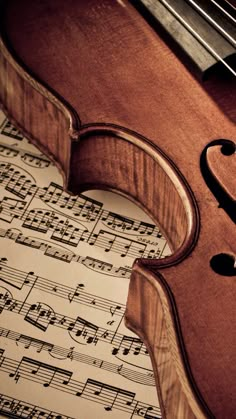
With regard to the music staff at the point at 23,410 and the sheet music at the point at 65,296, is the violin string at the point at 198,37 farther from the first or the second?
the music staff at the point at 23,410

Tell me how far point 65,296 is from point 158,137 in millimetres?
368

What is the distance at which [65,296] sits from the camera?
1.45 metres

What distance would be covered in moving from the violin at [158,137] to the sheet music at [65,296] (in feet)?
0.26

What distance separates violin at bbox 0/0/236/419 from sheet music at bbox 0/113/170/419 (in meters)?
0.08

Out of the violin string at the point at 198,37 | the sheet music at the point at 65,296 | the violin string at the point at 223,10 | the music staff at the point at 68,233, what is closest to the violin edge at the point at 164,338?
the sheet music at the point at 65,296

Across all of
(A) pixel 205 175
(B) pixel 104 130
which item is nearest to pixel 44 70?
(B) pixel 104 130

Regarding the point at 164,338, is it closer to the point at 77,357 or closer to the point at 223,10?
the point at 77,357

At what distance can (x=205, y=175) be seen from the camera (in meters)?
1.30

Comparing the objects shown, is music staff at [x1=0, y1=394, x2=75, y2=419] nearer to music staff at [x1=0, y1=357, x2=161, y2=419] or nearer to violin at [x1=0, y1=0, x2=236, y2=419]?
music staff at [x1=0, y1=357, x2=161, y2=419]

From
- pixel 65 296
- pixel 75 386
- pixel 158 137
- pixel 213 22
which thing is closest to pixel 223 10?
pixel 213 22

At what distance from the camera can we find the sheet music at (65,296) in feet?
4.33

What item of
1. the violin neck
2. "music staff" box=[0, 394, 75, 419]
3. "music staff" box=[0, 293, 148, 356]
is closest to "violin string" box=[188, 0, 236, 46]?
the violin neck

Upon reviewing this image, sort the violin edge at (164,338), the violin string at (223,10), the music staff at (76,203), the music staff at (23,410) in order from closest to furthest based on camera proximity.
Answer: the violin edge at (164,338) < the music staff at (23,410) < the violin string at (223,10) < the music staff at (76,203)

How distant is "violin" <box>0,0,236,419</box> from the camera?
3.68 ft
